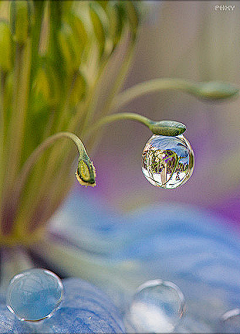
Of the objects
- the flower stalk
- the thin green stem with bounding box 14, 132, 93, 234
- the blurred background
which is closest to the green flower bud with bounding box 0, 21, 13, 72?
the flower stalk

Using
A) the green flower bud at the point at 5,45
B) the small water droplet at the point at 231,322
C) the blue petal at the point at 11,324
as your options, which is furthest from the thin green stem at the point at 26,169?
the small water droplet at the point at 231,322

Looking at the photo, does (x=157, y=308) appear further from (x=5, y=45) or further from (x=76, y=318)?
(x=5, y=45)

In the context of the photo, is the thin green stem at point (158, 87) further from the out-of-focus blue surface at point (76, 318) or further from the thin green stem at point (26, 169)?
the out-of-focus blue surface at point (76, 318)

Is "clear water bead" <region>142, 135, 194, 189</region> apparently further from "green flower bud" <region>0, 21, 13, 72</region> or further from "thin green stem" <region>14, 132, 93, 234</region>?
"green flower bud" <region>0, 21, 13, 72</region>

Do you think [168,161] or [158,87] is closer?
[168,161]

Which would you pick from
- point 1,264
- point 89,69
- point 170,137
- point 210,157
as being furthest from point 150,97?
point 170,137

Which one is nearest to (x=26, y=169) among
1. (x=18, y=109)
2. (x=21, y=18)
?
(x=18, y=109)

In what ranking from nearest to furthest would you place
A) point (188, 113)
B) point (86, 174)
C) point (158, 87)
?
1. point (86, 174)
2. point (158, 87)
3. point (188, 113)

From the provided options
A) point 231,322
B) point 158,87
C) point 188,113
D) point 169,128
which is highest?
point 188,113
